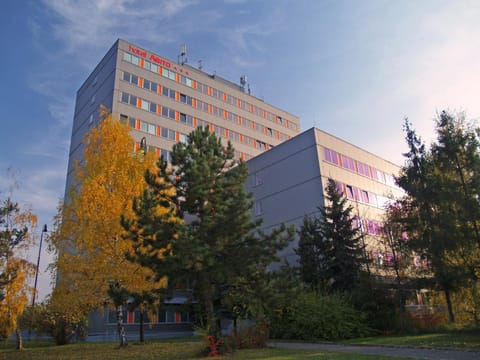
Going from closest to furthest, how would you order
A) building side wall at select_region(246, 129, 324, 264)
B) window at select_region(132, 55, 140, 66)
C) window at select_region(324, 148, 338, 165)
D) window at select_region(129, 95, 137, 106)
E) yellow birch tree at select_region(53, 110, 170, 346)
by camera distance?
yellow birch tree at select_region(53, 110, 170, 346), building side wall at select_region(246, 129, 324, 264), window at select_region(324, 148, 338, 165), window at select_region(129, 95, 137, 106), window at select_region(132, 55, 140, 66)

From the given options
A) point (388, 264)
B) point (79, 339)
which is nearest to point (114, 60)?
point (79, 339)

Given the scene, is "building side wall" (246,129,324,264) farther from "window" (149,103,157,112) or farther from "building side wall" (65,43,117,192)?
"building side wall" (65,43,117,192)

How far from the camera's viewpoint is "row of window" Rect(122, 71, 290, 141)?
152 feet

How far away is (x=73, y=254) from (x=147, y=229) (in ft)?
21.2

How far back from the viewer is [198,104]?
174 feet

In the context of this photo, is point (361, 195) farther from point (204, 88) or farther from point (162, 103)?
point (204, 88)

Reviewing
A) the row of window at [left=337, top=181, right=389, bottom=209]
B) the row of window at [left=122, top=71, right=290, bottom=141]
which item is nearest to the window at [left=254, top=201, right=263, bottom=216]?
the row of window at [left=337, top=181, right=389, bottom=209]

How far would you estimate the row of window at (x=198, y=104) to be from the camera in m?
46.3

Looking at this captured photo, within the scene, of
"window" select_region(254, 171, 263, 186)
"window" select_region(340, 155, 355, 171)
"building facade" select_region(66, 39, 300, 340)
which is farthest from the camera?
"building facade" select_region(66, 39, 300, 340)

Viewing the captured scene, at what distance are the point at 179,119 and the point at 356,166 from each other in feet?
80.7

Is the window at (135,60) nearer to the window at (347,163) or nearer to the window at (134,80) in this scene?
the window at (134,80)

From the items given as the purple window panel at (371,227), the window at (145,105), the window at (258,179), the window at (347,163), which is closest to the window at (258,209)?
the window at (258,179)

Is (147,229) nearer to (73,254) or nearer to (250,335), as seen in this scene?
(73,254)

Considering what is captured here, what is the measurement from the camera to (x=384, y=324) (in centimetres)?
2181
